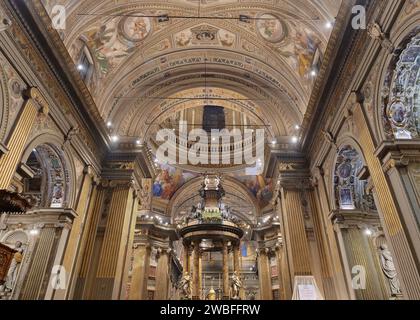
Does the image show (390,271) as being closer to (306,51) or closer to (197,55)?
(306,51)

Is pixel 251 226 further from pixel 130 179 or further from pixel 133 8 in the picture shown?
pixel 133 8

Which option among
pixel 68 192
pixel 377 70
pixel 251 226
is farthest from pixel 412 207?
pixel 251 226

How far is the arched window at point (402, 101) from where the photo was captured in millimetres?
5785

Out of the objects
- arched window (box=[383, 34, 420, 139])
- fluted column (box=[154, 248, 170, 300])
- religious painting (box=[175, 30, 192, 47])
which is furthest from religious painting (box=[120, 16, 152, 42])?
fluted column (box=[154, 248, 170, 300])

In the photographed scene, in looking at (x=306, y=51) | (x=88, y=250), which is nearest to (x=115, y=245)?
(x=88, y=250)

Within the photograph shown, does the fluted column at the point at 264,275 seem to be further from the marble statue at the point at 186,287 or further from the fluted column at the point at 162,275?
the marble statue at the point at 186,287

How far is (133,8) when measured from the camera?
9719 mm

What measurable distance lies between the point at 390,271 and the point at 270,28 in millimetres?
8399

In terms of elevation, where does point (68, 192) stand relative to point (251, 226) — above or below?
below

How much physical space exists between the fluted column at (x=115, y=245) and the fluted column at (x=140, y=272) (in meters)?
7.90

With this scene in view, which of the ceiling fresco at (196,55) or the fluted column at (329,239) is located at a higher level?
the ceiling fresco at (196,55)

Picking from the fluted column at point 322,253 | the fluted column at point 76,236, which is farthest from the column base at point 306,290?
the fluted column at point 76,236
